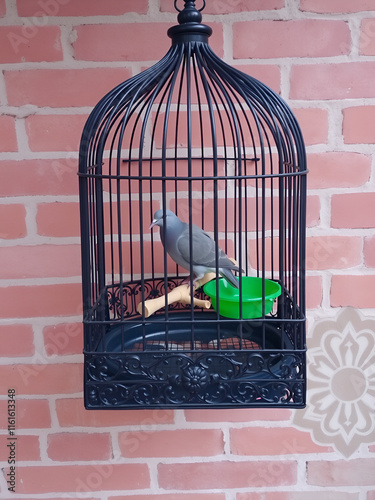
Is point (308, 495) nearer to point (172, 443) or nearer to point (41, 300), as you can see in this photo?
point (172, 443)

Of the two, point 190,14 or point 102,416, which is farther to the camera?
point 102,416

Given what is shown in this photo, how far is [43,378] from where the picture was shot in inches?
44.9

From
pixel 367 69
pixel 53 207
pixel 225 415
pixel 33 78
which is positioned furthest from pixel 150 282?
pixel 367 69

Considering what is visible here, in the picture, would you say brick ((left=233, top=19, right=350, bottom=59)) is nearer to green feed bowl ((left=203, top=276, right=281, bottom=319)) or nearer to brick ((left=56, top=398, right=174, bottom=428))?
green feed bowl ((left=203, top=276, right=281, bottom=319))

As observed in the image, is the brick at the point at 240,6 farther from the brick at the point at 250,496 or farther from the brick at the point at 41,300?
the brick at the point at 250,496

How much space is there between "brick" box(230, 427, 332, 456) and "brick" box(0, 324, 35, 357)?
48 centimetres

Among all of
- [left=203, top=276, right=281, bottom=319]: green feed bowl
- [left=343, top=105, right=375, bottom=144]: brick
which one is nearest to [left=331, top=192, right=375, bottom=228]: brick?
[left=343, top=105, right=375, bottom=144]: brick

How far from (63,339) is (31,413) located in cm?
19

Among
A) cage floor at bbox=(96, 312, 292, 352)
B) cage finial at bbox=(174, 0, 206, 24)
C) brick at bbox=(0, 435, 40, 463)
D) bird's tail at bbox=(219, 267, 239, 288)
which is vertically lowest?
brick at bbox=(0, 435, 40, 463)

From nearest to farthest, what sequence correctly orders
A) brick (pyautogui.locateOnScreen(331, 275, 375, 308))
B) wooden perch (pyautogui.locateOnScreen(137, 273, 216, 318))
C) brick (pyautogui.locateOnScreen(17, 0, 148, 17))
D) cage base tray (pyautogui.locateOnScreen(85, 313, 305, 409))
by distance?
cage base tray (pyautogui.locateOnScreen(85, 313, 305, 409))
wooden perch (pyautogui.locateOnScreen(137, 273, 216, 318))
brick (pyautogui.locateOnScreen(17, 0, 148, 17))
brick (pyautogui.locateOnScreen(331, 275, 375, 308))

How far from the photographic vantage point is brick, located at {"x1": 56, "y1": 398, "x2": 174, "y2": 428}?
115 centimetres

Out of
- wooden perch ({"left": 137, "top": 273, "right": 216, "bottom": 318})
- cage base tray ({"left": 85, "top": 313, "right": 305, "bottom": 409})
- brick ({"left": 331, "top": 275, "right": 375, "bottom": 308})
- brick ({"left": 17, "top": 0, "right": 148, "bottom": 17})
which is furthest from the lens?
brick ({"left": 331, "top": 275, "right": 375, "bottom": 308})

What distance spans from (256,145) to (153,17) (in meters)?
0.32

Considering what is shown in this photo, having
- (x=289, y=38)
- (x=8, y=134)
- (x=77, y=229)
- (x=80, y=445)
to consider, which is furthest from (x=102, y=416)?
(x=289, y=38)
